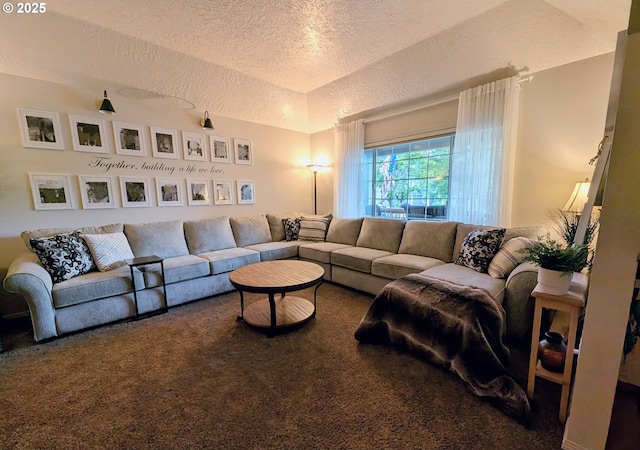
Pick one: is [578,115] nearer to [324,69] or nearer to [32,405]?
[324,69]

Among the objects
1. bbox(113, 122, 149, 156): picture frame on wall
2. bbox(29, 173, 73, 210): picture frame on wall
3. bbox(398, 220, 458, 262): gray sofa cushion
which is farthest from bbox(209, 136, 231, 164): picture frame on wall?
bbox(398, 220, 458, 262): gray sofa cushion

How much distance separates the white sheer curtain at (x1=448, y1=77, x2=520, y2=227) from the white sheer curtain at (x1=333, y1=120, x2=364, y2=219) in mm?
1489

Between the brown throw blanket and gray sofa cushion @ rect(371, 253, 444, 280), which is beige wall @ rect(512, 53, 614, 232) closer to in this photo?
gray sofa cushion @ rect(371, 253, 444, 280)

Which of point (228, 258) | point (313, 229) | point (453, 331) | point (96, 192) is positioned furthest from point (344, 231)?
point (96, 192)

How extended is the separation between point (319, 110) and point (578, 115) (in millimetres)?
3218

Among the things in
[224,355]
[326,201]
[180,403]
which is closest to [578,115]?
[326,201]

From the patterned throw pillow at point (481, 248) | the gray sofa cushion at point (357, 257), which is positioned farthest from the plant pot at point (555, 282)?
the gray sofa cushion at point (357, 257)

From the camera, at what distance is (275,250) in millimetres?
3602

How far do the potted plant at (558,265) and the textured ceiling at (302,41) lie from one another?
6.26 feet

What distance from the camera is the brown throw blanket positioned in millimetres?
1441

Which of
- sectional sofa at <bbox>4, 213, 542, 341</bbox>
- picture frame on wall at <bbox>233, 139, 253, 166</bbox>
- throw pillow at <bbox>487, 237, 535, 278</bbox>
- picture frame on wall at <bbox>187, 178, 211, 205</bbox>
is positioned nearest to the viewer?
sectional sofa at <bbox>4, 213, 542, 341</bbox>

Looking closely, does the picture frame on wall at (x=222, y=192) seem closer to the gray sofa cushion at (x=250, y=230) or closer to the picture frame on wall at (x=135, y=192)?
the gray sofa cushion at (x=250, y=230)

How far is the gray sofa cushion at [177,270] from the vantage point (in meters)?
2.60

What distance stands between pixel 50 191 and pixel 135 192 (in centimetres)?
74
